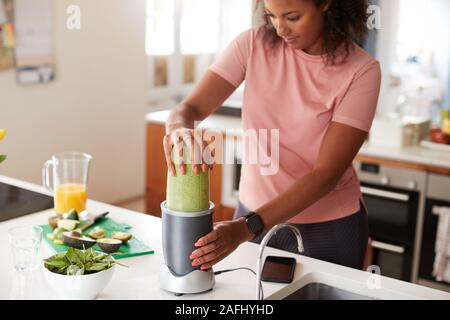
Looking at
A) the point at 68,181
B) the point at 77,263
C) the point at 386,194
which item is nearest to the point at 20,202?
the point at 68,181

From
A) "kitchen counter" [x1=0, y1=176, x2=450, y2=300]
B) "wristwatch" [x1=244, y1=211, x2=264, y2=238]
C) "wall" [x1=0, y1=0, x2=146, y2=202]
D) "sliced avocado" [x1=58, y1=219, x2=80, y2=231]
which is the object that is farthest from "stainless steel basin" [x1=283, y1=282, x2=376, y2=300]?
"wall" [x1=0, y1=0, x2=146, y2=202]

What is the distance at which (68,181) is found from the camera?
1964 millimetres

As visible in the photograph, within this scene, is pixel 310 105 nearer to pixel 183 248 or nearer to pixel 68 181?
pixel 183 248

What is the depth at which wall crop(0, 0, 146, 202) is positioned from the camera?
399 centimetres

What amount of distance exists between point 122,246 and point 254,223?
0.38m

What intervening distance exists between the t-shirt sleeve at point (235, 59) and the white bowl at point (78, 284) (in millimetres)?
786

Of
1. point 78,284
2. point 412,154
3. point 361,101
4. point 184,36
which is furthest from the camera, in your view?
point 184,36

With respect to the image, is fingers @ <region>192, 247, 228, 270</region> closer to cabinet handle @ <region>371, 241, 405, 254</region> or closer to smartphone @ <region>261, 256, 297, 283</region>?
smartphone @ <region>261, 256, 297, 283</region>

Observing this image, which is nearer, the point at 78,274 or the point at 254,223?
the point at 78,274

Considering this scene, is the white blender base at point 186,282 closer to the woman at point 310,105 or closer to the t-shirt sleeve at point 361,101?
the woman at point 310,105

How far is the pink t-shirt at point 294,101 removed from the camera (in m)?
1.81

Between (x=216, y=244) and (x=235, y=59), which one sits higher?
(x=235, y=59)
